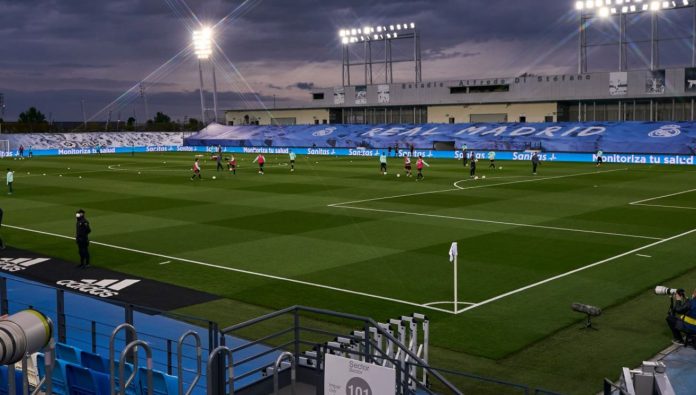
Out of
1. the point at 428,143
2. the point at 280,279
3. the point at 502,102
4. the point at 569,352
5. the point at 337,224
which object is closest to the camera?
the point at 569,352

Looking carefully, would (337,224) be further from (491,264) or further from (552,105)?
(552,105)

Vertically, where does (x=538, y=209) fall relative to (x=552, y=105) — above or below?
below

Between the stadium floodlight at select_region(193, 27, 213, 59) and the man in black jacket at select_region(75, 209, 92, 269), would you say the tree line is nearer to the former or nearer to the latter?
the stadium floodlight at select_region(193, 27, 213, 59)

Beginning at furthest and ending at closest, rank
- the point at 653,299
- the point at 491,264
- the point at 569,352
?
the point at 491,264 < the point at 653,299 < the point at 569,352

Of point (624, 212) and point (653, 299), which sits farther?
point (624, 212)

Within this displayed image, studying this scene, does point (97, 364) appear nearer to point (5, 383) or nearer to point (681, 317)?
point (5, 383)

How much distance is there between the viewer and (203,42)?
111 metres

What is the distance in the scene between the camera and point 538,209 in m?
34.7

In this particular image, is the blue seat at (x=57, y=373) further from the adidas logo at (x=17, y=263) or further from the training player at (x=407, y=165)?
the training player at (x=407, y=165)

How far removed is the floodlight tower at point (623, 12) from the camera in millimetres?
80625

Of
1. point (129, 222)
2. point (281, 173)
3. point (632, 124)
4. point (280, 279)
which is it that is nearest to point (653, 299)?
point (280, 279)

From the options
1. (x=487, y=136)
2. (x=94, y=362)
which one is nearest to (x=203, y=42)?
(x=487, y=136)

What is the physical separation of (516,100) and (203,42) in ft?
162

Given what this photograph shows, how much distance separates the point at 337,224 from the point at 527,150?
5027cm
